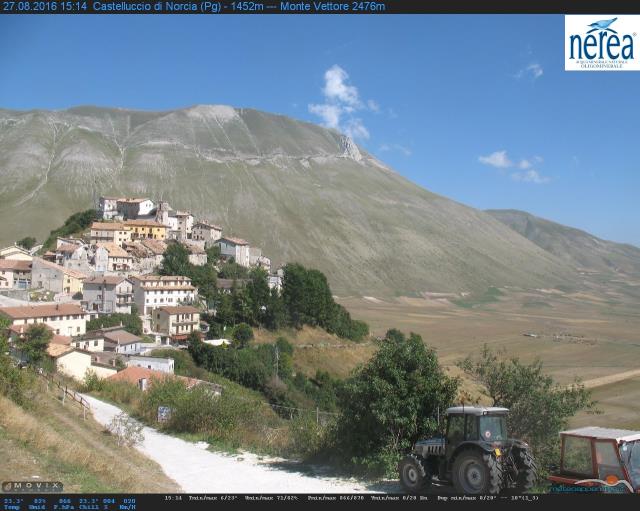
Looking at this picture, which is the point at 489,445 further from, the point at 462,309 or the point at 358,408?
the point at 462,309

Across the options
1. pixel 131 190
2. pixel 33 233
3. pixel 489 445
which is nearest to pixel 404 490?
pixel 489 445

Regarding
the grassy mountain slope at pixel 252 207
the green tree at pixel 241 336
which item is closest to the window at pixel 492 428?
the green tree at pixel 241 336

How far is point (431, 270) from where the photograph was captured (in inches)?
6742

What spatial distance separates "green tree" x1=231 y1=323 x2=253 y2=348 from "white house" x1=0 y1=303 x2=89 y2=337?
1327cm

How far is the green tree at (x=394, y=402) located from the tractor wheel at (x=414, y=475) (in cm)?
106

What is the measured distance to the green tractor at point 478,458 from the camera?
358 inches

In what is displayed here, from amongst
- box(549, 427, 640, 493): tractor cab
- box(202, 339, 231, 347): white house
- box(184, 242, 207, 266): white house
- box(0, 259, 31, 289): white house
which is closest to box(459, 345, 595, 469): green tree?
box(549, 427, 640, 493): tractor cab

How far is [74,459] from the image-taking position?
34.8 ft

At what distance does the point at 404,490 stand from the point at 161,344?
138ft

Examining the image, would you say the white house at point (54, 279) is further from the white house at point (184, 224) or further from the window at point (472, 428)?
the window at point (472, 428)

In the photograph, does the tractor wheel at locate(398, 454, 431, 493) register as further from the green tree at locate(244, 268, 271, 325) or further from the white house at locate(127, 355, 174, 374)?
the green tree at locate(244, 268, 271, 325)

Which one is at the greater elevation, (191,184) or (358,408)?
(191,184)

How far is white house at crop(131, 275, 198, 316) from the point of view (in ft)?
180

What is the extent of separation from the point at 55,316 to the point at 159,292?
1253 centimetres
